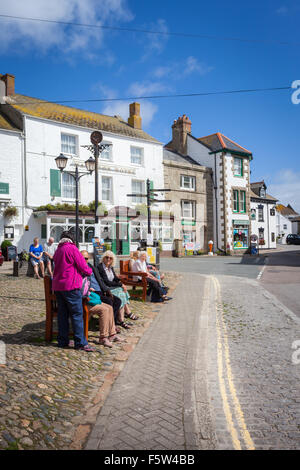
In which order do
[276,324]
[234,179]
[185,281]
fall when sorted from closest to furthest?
[276,324] < [185,281] < [234,179]

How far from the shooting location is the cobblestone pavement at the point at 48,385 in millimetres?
2934

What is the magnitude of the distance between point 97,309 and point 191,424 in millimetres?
2836

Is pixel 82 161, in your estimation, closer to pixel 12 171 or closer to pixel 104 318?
pixel 12 171

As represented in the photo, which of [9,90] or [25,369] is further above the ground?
[9,90]

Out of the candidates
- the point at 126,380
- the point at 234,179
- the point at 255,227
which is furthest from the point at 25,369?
the point at 255,227

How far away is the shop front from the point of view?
35.5m

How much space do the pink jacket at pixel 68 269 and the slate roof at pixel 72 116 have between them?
70.0 ft

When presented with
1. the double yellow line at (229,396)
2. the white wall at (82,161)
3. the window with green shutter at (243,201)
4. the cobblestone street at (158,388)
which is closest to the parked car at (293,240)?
the window with green shutter at (243,201)

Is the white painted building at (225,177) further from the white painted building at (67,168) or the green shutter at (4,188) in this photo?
the green shutter at (4,188)

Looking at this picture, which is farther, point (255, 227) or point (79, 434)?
point (255, 227)

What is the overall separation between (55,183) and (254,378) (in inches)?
876

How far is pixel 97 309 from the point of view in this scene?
225 inches

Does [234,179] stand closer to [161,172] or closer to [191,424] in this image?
[161,172]

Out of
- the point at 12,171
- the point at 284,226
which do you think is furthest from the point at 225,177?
the point at 284,226
